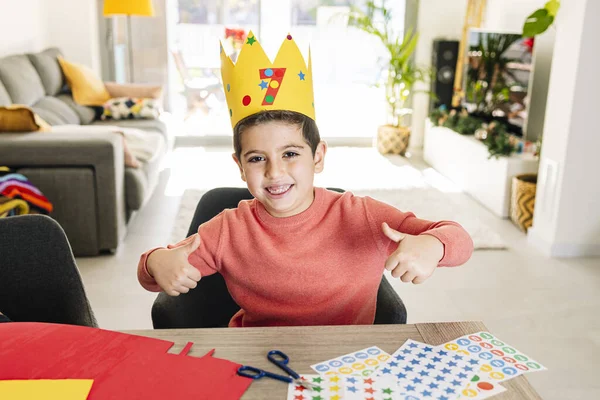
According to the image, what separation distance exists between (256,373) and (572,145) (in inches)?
115

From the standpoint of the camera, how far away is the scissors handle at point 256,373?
38.1 inches

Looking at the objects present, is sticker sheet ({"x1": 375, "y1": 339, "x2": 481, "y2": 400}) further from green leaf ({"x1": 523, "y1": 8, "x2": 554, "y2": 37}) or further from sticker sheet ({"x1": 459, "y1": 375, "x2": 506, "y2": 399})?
green leaf ({"x1": 523, "y1": 8, "x2": 554, "y2": 37})

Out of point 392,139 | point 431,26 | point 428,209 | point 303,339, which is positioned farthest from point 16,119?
point 431,26

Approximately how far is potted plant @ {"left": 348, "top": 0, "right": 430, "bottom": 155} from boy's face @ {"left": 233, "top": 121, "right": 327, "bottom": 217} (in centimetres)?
468

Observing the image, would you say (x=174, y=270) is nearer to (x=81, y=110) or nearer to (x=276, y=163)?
(x=276, y=163)

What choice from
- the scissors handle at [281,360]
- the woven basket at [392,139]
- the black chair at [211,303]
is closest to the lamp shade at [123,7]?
the woven basket at [392,139]

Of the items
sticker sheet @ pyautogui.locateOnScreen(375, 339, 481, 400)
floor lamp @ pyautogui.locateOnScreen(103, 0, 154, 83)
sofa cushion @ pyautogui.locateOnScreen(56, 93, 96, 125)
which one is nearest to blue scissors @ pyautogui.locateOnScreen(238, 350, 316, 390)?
sticker sheet @ pyautogui.locateOnScreen(375, 339, 481, 400)

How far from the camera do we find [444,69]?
6.09 meters

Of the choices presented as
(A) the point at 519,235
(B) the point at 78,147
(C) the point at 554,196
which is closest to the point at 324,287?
(B) the point at 78,147

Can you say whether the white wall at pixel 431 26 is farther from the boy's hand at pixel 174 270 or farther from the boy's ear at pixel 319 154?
the boy's hand at pixel 174 270

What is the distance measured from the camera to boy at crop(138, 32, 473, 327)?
1326 millimetres

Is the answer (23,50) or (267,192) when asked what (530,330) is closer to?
(267,192)

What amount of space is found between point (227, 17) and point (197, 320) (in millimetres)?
5171

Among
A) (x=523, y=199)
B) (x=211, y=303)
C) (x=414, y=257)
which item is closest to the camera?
(x=414, y=257)
